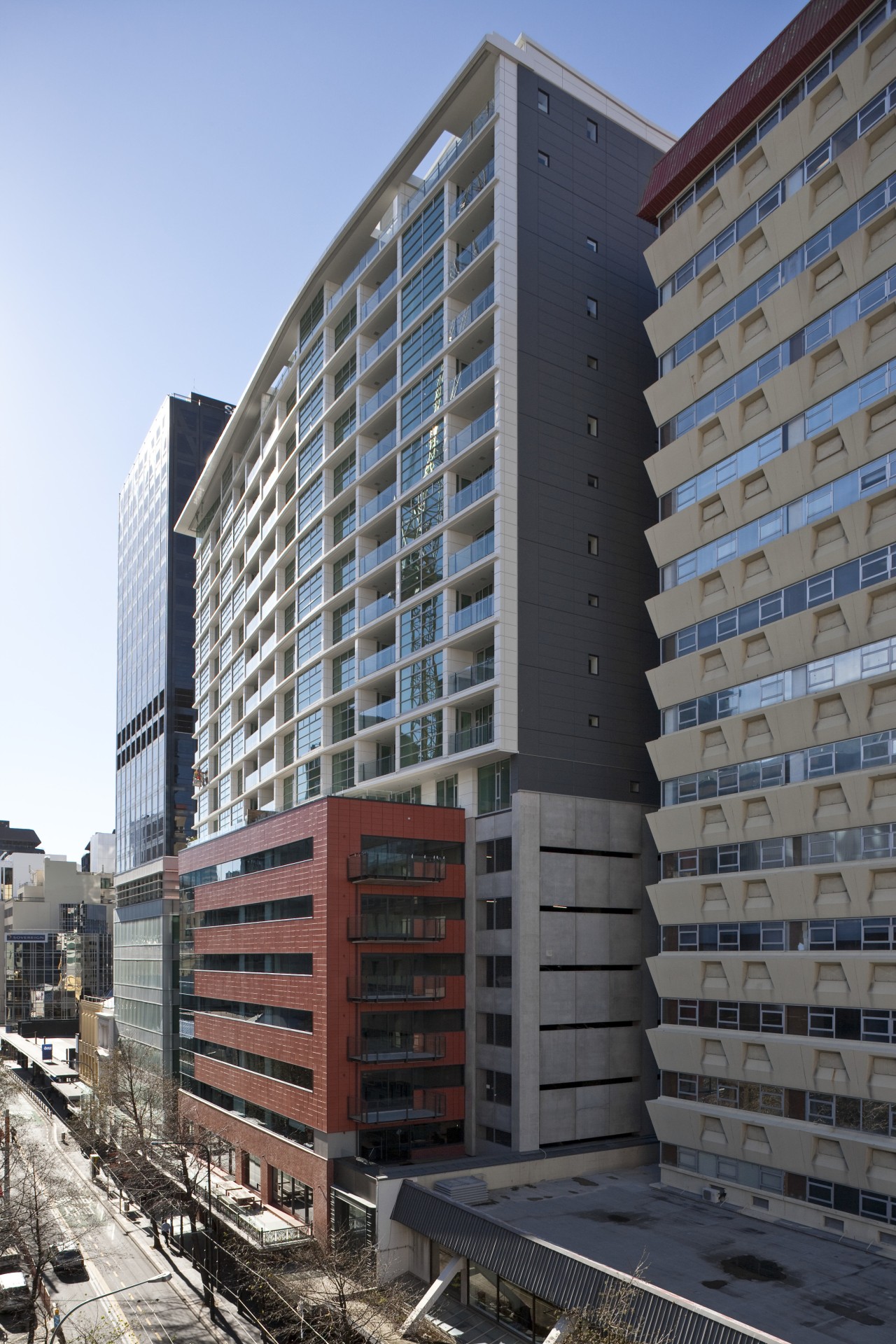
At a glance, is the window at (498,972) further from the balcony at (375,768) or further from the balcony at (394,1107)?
the balcony at (375,768)

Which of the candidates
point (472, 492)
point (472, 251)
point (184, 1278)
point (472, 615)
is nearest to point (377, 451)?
point (472, 492)

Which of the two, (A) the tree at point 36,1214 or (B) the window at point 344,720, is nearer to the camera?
(A) the tree at point 36,1214

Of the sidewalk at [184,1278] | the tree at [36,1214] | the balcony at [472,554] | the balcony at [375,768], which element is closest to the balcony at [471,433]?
the balcony at [472,554]

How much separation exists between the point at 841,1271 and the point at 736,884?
1496 centimetres

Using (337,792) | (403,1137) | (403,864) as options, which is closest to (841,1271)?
(403,1137)

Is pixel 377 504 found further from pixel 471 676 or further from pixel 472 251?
pixel 471 676

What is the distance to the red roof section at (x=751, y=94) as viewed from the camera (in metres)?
43.7

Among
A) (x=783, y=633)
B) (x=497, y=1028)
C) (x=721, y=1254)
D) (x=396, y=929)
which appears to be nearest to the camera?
(x=721, y=1254)

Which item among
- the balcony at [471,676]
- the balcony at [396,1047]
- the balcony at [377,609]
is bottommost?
the balcony at [396,1047]

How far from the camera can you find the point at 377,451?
226ft

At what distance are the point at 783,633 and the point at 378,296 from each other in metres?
38.6

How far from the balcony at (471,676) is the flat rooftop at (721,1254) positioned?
2470cm

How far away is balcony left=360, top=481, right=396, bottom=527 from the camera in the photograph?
2643 inches

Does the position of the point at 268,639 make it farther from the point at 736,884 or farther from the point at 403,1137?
the point at 736,884
